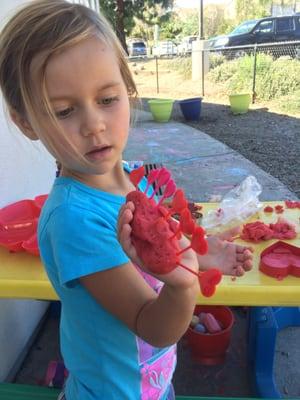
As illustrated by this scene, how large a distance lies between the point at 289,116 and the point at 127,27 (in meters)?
8.29

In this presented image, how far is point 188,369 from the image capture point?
7.18ft

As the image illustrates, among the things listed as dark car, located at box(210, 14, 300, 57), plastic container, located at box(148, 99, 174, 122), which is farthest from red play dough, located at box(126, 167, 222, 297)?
dark car, located at box(210, 14, 300, 57)

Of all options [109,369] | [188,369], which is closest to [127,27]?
[188,369]

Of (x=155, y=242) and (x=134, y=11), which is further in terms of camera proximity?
(x=134, y=11)

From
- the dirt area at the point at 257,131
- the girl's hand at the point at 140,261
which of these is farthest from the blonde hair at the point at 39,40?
the dirt area at the point at 257,131

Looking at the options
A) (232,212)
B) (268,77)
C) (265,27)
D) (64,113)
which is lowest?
(268,77)

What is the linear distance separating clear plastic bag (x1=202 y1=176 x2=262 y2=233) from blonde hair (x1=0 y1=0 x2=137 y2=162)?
1173 mm

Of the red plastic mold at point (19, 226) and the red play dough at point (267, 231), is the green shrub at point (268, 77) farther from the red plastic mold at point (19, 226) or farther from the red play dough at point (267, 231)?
the red plastic mold at point (19, 226)

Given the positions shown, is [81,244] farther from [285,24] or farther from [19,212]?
[285,24]

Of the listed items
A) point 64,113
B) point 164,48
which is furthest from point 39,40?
point 164,48

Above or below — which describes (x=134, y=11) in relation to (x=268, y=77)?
above

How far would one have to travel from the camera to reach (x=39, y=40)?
792 millimetres

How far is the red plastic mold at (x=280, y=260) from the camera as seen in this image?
1482 millimetres

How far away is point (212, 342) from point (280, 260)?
2.51 ft
